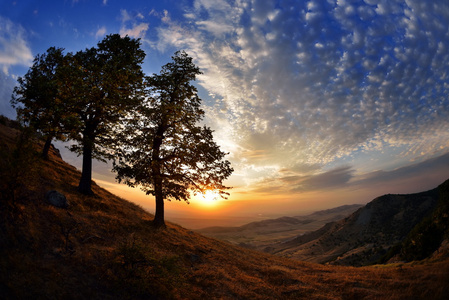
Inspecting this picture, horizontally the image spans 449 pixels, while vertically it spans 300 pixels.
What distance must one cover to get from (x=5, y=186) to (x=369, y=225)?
66.4 metres

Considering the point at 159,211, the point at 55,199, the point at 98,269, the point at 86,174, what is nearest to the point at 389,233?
the point at 159,211

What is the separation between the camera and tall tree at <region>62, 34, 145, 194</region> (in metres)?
14.4

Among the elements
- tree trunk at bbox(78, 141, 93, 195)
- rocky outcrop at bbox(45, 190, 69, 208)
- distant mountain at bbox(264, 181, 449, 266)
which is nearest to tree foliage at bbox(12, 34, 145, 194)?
tree trunk at bbox(78, 141, 93, 195)

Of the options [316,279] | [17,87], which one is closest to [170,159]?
[316,279]

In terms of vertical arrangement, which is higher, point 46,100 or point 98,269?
point 46,100

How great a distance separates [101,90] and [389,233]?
5700 cm

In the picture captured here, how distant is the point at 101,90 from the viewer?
15.9m

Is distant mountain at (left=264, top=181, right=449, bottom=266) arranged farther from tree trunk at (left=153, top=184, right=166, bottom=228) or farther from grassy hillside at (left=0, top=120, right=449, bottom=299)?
tree trunk at (left=153, top=184, right=166, bottom=228)

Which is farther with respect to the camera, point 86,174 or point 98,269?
point 86,174

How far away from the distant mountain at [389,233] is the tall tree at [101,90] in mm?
29402

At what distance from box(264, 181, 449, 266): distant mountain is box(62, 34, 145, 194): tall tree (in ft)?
96.5

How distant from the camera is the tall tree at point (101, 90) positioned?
14359mm

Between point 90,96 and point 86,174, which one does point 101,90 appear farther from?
point 86,174

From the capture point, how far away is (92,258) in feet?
27.5
